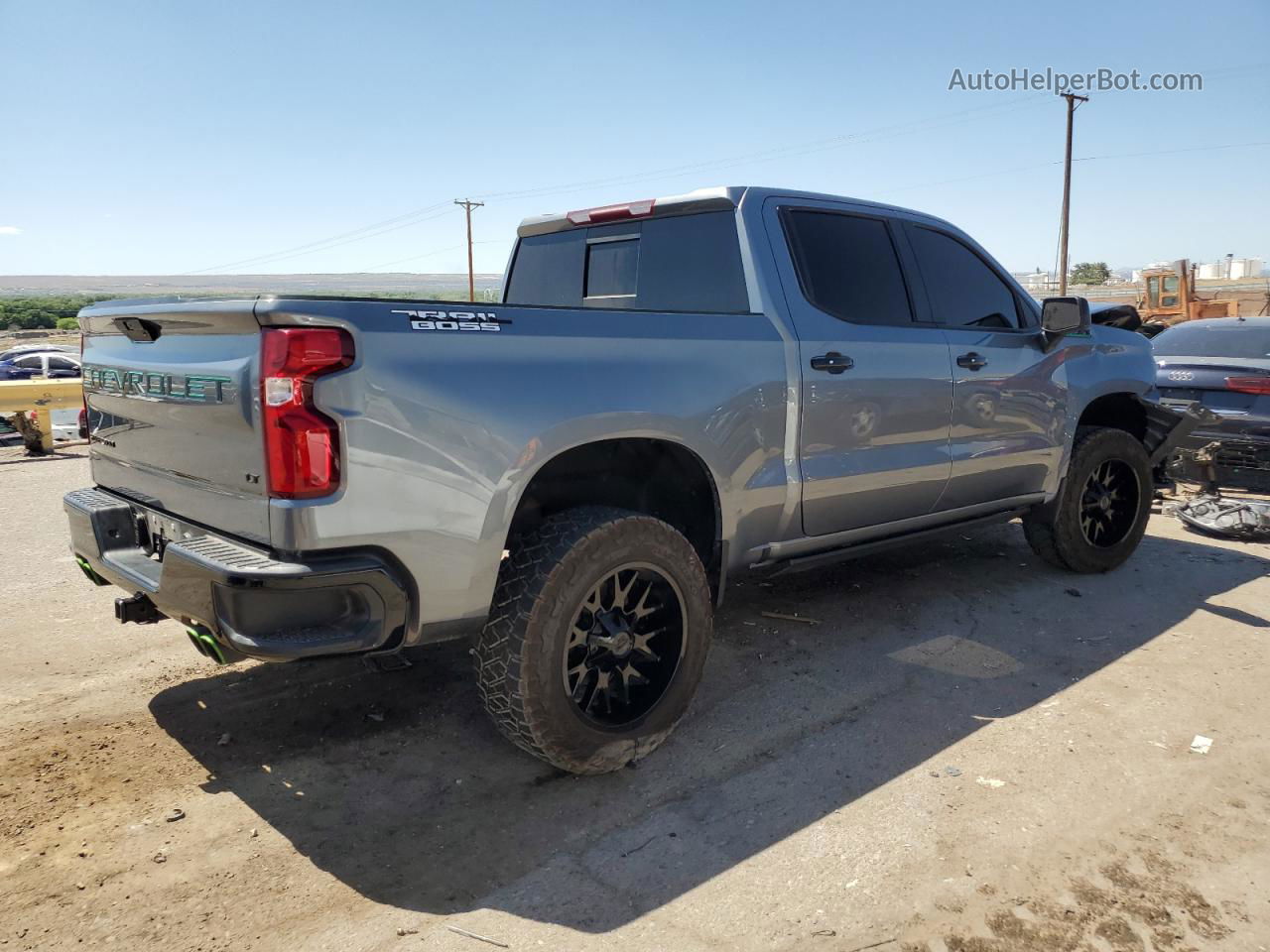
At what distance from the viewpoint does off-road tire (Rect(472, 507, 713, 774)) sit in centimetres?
295

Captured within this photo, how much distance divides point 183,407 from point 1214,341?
854 cm

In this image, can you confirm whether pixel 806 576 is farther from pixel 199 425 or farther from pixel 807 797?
pixel 199 425

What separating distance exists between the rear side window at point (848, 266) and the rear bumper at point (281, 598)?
2234 mm

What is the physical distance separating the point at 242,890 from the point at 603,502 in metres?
1.79

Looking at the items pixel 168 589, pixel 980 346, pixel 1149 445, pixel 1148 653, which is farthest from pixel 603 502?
pixel 1149 445

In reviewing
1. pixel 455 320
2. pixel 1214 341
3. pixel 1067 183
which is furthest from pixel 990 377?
pixel 1067 183

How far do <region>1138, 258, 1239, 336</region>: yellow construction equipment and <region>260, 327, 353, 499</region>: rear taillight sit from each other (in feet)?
71.8

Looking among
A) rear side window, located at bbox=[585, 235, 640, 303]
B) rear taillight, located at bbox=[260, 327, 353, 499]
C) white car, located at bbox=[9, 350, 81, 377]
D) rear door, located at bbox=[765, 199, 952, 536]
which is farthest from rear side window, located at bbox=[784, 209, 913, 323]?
white car, located at bbox=[9, 350, 81, 377]

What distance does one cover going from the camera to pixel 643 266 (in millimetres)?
4246

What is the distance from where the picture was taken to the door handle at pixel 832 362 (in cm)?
381

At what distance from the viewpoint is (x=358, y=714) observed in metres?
3.71

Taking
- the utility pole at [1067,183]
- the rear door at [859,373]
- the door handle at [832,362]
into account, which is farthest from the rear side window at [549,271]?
the utility pole at [1067,183]

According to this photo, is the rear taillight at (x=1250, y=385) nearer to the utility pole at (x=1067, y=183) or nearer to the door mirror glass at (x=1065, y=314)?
the door mirror glass at (x=1065, y=314)

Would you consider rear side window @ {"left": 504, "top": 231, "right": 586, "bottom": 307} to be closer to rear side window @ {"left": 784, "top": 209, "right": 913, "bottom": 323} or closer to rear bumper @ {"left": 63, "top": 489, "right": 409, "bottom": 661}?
rear side window @ {"left": 784, "top": 209, "right": 913, "bottom": 323}
